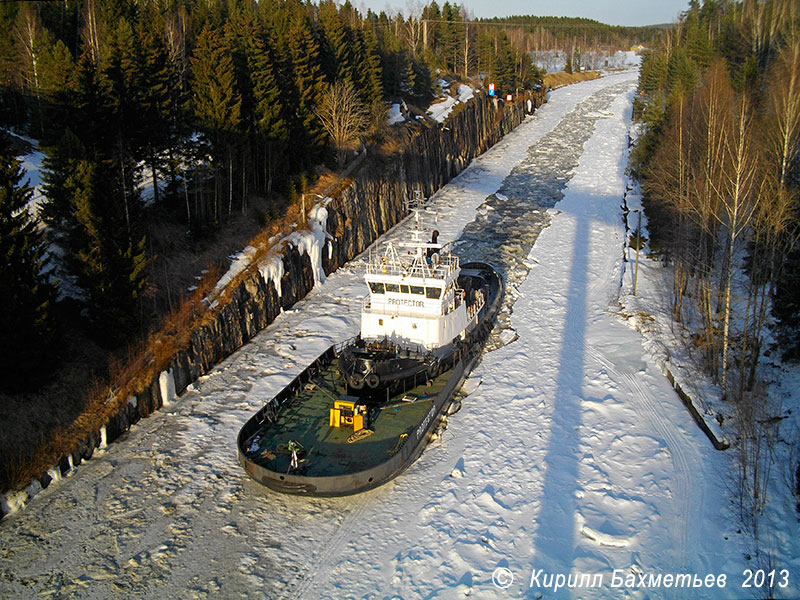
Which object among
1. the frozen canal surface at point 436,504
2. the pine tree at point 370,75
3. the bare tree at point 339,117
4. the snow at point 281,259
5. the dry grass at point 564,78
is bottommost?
the frozen canal surface at point 436,504

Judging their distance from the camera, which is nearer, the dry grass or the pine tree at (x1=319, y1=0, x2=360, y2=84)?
the pine tree at (x1=319, y1=0, x2=360, y2=84)

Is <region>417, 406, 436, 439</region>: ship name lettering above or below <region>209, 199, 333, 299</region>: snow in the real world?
below

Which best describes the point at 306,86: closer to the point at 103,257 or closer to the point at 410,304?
the point at 103,257

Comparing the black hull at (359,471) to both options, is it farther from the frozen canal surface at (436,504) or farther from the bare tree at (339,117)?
the bare tree at (339,117)

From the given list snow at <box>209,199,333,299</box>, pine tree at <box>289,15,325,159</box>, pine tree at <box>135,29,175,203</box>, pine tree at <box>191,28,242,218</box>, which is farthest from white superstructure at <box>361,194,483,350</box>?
pine tree at <box>289,15,325,159</box>

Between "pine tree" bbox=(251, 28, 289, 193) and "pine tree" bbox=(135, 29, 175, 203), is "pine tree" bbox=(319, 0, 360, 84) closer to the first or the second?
"pine tree" bbox=(251, 28, 289, 193)

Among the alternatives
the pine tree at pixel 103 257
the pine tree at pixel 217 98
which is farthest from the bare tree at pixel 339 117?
the pine tree at pixel 103 257
